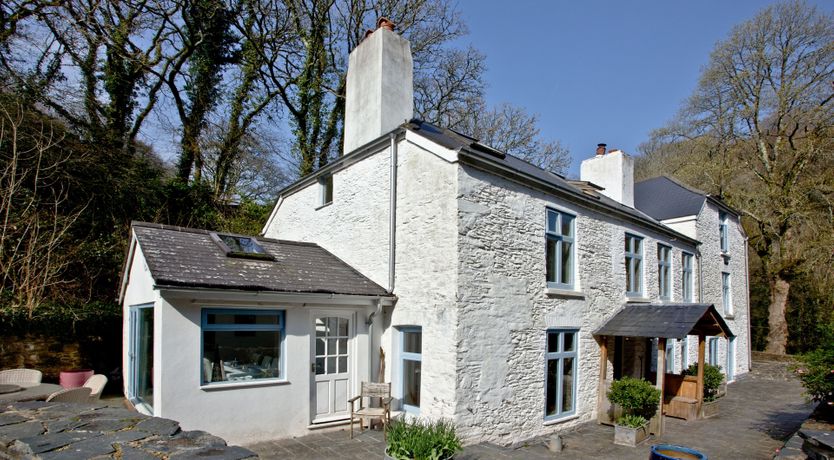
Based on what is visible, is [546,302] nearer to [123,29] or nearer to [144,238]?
[144,238]

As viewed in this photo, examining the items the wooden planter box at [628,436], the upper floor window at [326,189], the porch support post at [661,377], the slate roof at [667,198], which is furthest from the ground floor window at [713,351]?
the upper floor window at [326,189]

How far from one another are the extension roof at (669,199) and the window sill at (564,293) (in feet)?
29.2

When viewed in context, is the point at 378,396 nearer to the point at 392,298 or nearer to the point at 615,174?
the point at 392,298

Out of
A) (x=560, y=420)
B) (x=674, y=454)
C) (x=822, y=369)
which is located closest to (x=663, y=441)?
(x=560, y=420)

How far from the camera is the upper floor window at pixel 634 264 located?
13.1 m

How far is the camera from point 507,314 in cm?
898

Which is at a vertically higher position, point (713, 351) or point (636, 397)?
point (636, 397)

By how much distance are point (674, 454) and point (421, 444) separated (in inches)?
132

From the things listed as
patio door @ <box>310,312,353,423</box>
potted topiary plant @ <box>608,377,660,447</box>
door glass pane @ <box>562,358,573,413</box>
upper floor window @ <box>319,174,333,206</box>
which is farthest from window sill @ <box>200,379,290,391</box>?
potted topiary plant @ <box>608,377,660,447</box>

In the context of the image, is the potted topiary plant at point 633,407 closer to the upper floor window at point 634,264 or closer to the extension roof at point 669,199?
the upper floor window at point 634,264

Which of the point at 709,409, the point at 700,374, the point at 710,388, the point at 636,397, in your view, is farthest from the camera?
the point at 710,388

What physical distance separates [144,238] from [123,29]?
11890 mm

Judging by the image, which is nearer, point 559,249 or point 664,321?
point 559,249

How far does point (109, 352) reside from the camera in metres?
11.9
